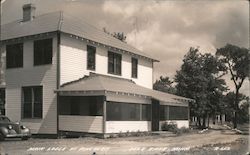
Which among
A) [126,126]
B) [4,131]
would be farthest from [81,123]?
[4,131]

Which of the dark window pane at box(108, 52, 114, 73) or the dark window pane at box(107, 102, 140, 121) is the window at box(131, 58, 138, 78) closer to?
the dark window pane at box(108, 52, 114, 73)

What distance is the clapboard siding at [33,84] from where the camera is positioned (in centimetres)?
2519

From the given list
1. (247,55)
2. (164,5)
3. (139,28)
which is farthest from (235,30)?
(139,28)

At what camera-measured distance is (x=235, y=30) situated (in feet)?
47.7

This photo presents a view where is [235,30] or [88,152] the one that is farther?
[88,152]

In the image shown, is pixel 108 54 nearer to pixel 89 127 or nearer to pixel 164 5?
pixel 89 127

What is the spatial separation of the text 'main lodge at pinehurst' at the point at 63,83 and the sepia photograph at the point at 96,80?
0.06m

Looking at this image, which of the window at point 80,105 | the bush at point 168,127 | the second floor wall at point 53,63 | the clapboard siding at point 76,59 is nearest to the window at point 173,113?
the bush at point 168,127

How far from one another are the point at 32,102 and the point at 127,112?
5515 millimetres

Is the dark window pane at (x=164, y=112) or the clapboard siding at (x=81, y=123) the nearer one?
Answer: the clapboard siding at (x=81, y=123)

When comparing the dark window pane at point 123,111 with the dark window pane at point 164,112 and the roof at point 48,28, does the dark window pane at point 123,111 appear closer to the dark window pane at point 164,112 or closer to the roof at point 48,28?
the roof at point 48,28

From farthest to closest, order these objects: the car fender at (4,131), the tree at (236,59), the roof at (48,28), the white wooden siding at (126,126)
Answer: the roof at (48,28) → the white wooden siding at (126,126) → the car fender at (4,131) → the tree at (236,59)

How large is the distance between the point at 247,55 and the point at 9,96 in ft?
53.6

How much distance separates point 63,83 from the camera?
25.3 metres
